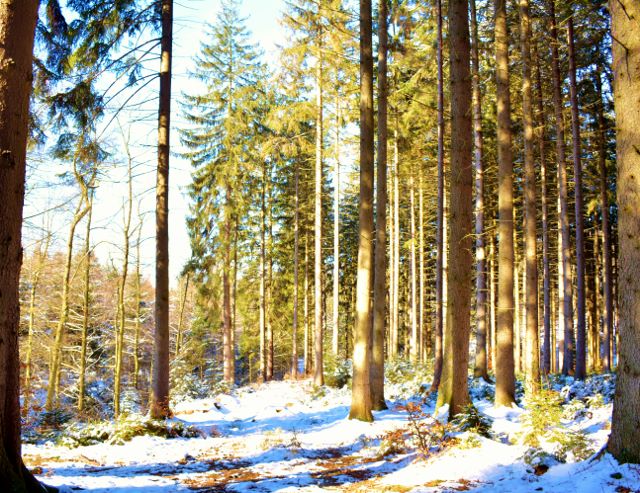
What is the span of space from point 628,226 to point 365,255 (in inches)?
248

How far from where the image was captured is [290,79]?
18.1 metres

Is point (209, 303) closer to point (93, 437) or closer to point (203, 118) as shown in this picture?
point (203, 118)

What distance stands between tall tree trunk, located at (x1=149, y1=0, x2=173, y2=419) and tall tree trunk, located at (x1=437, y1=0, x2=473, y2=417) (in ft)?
21.7

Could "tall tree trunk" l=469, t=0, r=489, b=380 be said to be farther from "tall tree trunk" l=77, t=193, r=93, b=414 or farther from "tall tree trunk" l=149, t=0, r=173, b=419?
"tall tree trunk" l=77, t=193, r=93, b=414

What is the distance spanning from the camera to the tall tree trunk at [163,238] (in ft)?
36.9

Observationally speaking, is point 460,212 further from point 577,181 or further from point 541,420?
point 577,181

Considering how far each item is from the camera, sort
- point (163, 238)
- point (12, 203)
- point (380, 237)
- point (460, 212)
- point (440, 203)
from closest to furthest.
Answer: point (12, 203) → point (460, 212) → point (163, 238) → point (380, 237) → point (440, 203)

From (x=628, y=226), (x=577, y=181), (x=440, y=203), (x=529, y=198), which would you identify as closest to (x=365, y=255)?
(x=440, y=203)

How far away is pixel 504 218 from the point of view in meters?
11.2

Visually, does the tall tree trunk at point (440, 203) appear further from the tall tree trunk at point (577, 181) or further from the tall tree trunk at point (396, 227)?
the tall tree trunk at point (577, 181)

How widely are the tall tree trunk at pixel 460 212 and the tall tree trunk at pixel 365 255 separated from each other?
81.4 inches

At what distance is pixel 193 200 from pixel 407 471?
18.5 meters

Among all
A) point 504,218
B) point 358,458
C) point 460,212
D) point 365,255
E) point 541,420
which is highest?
point 504,218

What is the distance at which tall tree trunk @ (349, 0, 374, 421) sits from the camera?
34.6 feet
